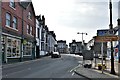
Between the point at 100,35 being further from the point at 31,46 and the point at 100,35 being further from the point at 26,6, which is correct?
the point at 31,46

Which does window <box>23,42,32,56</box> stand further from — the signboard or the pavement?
the pavement

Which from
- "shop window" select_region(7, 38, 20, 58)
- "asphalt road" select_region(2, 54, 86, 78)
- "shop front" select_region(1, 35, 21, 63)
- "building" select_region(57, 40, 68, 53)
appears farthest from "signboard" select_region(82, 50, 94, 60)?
"building" select_region(57, 40, 68, 53)

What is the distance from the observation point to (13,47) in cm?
3959

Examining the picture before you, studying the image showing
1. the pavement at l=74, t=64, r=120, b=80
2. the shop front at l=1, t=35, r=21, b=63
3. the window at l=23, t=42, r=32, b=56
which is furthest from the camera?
the window at l=23, t=42, r=32, b=56

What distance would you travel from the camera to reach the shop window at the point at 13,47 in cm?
3747

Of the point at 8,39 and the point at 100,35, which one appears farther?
the point at 8,39

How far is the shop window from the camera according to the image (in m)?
37.5

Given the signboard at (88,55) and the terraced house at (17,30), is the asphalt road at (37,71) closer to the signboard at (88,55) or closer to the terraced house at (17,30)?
the signboard at (88,55)

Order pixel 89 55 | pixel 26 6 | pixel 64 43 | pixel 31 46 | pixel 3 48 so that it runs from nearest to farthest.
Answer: pixel 89 55, pixel 3 48, pixel 26 6, pixel 31 46, pixel 64 43

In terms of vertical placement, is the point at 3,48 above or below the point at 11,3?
below

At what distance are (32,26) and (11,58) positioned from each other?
17.0 metres

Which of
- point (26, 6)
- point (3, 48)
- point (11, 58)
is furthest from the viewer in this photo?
point (26, 6)

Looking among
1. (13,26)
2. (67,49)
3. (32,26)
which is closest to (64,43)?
(67,49)

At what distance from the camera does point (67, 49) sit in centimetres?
18938
